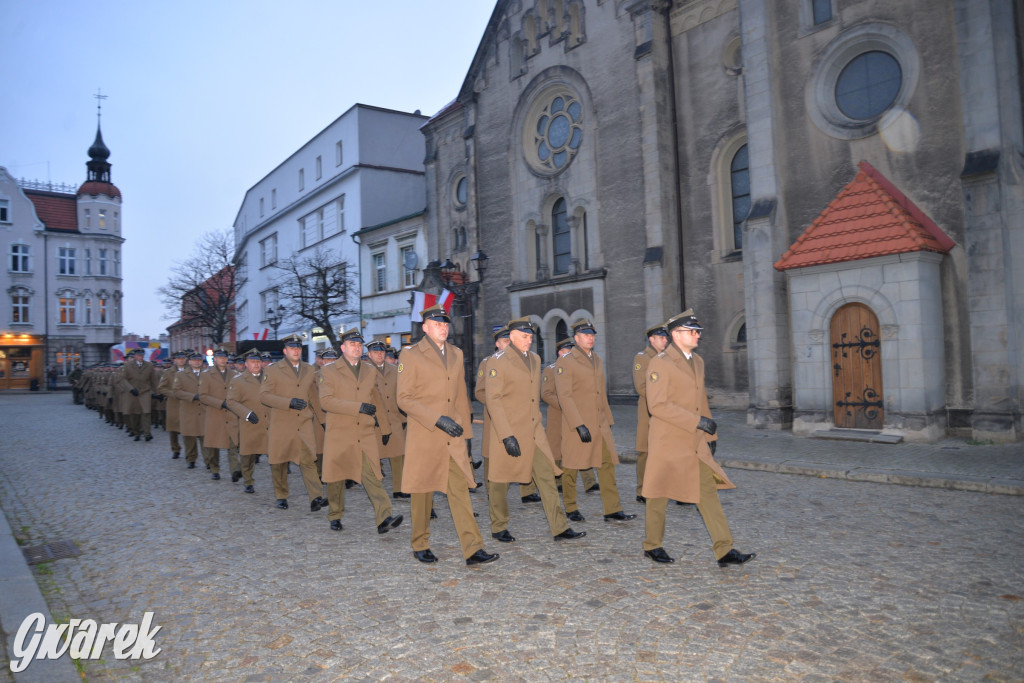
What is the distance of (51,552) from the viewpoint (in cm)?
650

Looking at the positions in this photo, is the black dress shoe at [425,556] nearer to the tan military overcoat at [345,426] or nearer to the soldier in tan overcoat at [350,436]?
the soldier in tan overcoat at [350,436]

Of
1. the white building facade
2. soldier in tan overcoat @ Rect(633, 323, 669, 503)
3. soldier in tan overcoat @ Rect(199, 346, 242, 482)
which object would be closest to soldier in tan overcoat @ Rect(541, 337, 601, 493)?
soldier in tan overcoat @ Rect(633, 323, 669, 503)

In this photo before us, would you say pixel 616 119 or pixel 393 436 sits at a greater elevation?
pixel 616 119

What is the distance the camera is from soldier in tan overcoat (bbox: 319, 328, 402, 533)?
697 cm

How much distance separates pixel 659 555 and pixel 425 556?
6.60 ft

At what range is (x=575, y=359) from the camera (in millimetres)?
7730

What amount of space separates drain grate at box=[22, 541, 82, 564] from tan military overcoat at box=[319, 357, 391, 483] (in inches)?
95.6

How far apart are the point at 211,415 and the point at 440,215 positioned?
18.0 m

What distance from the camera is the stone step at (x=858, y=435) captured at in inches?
463

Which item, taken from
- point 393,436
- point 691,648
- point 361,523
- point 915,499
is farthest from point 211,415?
point 915,499

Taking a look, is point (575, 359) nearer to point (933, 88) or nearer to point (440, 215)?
point (933, 88)

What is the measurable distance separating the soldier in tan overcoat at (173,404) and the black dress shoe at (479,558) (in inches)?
383

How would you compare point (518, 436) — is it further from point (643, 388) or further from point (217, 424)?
point (217, 424)

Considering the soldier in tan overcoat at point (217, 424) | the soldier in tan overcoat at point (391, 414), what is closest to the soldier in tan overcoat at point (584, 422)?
the soldier in tan overcoat at point (391, 414)
